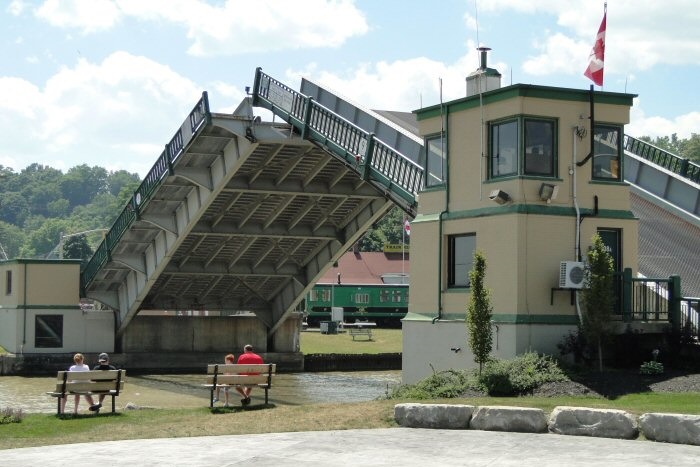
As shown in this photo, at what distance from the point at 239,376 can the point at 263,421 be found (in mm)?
4861

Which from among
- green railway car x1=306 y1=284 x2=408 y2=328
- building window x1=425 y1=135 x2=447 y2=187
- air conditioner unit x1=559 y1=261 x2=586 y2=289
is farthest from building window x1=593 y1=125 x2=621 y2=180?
green railway car x1=306 y1=284 x2=408 y2=328

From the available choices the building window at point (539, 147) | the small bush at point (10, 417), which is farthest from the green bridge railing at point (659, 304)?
the small bush at point (10, 417)

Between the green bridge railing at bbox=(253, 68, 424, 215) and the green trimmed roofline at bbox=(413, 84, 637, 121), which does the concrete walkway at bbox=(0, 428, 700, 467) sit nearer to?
the green trimmed roofline at bbox=(413, 84, 637, 121)

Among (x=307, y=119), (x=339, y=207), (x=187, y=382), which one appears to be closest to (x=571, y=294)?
(x=307, y=119)

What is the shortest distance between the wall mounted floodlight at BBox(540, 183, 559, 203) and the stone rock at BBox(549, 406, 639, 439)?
7209 millimetres

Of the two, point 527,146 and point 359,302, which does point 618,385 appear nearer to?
point 527,146

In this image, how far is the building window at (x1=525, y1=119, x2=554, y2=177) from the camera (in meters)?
22.3

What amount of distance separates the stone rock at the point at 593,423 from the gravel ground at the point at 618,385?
346 centimetres

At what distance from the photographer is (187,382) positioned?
45719mm

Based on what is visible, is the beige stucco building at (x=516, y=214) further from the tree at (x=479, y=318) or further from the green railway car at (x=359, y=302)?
the green railway car at (x=359, y=302)

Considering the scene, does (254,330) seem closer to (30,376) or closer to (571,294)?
(30,376)

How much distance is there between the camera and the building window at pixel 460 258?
23.4 metres

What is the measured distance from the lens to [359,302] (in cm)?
7456

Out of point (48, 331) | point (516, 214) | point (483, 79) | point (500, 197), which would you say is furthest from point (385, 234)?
point (516, 214)
